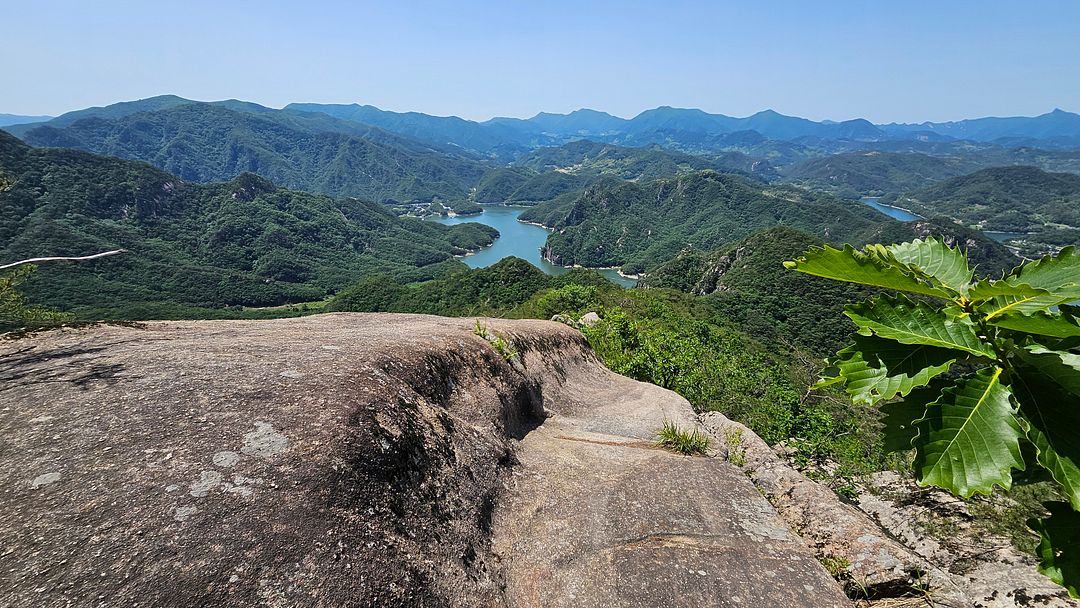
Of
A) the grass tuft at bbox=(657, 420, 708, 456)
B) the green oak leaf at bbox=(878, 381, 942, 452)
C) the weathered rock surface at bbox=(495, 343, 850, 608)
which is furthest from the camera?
the grass tuft at bbox=(657, 420, 708, 456)

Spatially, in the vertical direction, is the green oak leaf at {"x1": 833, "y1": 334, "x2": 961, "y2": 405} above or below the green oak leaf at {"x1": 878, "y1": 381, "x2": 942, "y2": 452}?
above

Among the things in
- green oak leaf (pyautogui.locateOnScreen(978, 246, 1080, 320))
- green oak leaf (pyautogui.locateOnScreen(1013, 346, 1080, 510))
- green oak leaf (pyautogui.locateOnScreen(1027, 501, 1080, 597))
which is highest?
green oak leaf (pyautogui.locateOnScreen(978, 246, 1080, 320))

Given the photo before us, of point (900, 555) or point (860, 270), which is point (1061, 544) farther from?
point (900, 555)

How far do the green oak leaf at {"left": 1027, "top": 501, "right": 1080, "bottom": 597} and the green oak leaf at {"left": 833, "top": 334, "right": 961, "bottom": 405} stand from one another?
0.70 m

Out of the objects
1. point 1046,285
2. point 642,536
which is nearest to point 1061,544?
point 1046,285

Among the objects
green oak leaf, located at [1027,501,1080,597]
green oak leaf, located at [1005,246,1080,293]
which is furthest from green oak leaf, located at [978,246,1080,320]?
green oak leaf, located at [1027,501,1080,597]

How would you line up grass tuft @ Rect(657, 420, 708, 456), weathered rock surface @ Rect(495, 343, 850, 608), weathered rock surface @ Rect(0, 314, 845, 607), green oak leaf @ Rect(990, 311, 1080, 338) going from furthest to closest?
grass tuft @ Rect(657, 420, 708, 456)
weathered rock surface @ Rect(495, 343, 850, 608)
weathered rock surface @ Rect(0, 314, 845, 607)
green oak leaf @ Rect(990, 311, 1080, 338)

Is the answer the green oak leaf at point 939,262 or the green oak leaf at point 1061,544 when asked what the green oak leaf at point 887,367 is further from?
the green oak leaf at point 1061,544

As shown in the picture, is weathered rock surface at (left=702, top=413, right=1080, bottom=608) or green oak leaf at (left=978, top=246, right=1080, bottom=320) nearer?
green oak leaf at (left=978, top=246, right=1080, bottom=320)

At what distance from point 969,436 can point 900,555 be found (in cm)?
541

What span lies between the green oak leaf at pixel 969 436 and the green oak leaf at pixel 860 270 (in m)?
0.39

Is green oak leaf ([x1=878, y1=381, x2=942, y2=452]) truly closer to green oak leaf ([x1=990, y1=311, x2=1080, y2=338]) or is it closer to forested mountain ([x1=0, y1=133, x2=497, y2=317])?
green oak leaf ([x1=990, y1=311, x2=1080, y2=338])

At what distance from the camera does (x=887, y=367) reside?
1.94m

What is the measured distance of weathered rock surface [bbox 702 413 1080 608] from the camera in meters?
4.84
